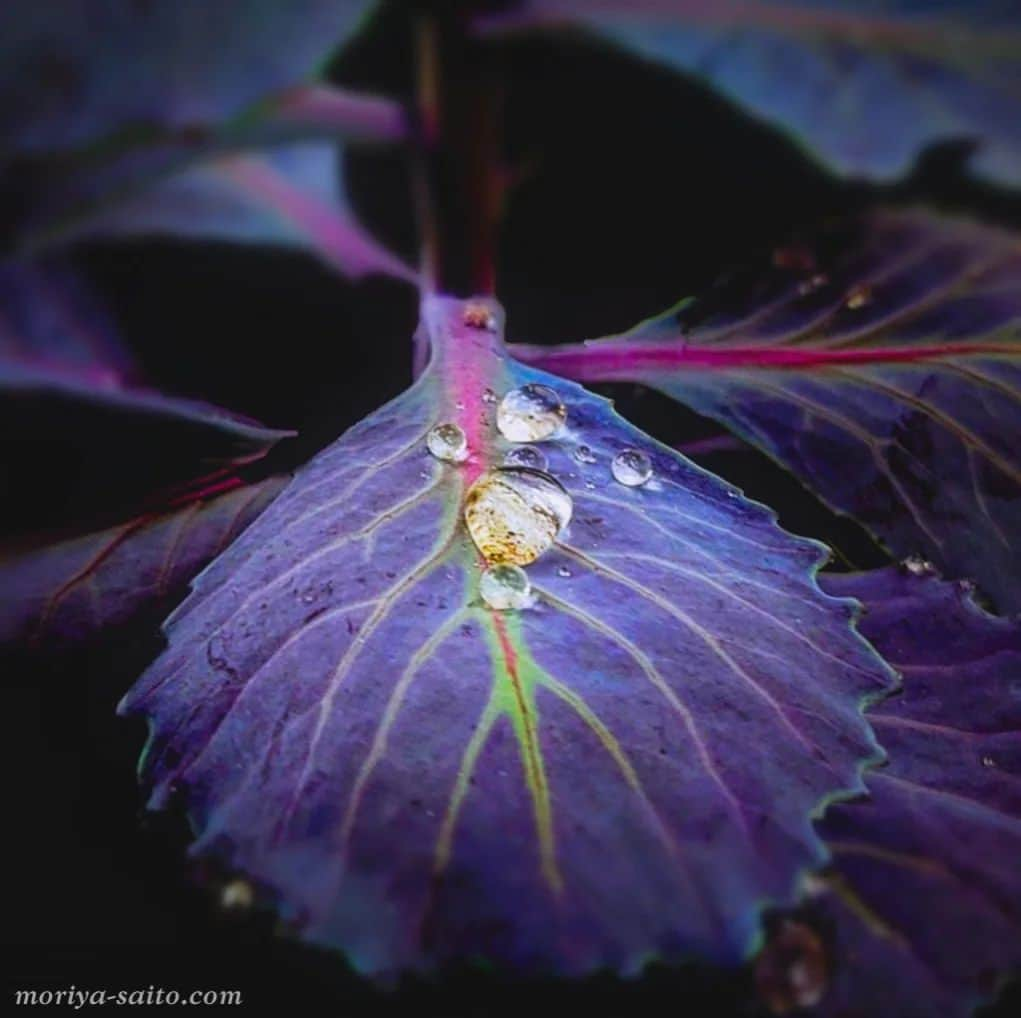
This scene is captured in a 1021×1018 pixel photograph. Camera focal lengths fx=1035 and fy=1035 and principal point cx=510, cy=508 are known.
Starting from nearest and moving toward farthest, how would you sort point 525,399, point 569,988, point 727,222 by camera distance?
point 569,988
point 525,399
point 727,222

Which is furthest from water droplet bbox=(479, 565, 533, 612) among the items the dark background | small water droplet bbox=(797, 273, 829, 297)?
small water droplet bbox=(797, 273, 829, 297)

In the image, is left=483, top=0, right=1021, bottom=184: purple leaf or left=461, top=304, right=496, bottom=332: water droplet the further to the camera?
left=461, top=304, right=496, bottom=332: water droplet

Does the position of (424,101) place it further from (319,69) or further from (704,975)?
(704,975)

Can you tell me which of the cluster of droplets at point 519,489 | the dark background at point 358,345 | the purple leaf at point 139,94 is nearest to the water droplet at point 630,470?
the cluster of droplets at point 519,489

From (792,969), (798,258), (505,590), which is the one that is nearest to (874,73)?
(798,258)

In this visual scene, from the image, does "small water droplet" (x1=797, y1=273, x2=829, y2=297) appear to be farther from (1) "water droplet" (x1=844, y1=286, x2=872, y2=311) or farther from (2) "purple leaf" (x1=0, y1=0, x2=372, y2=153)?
(2) "purple leaf" (x1=0, y1=0, x2=372, y2=153)

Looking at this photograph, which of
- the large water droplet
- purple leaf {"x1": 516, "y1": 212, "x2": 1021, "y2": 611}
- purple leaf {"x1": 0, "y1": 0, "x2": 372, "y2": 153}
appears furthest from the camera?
purple leaf {"x1": 516, "y1": 212, "x2": 1021, "y2": 611}

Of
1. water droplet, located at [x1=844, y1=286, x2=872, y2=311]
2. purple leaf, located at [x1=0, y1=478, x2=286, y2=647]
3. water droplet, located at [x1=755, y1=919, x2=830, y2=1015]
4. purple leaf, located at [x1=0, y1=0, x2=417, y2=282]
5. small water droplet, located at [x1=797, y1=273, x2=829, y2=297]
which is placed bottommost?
water droplet, located at [x1=755, y1=919, x2=830, y2=1015]

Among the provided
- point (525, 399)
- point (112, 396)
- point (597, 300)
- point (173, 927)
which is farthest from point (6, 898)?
point (597, 300)

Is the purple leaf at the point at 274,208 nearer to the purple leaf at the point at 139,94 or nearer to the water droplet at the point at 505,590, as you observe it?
the purple leaf at the point at 139,94
